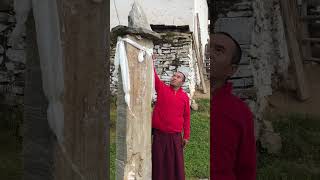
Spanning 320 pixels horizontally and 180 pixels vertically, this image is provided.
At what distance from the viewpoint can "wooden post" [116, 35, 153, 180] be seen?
2.54m

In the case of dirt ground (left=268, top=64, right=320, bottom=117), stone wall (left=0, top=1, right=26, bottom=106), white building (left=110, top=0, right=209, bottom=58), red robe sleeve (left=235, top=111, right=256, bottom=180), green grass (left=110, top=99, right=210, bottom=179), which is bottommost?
green grass (left=110, top=99, right=210, bottom=179)

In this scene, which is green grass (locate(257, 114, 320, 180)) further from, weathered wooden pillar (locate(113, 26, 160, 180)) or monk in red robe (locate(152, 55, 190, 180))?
weathered wooden pillar (locate(113, 26, 160, 180))

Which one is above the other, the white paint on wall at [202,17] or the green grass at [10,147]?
the white paint on wall at [202,17]

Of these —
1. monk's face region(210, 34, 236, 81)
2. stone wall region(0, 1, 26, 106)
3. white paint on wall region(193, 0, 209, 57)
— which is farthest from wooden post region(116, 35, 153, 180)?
white paint on wall region(193, 0, 209, 57)

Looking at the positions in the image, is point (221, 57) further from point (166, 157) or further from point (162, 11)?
point (162, 11)

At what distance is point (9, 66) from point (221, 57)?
11.5ft

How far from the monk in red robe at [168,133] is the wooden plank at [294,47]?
724 mm

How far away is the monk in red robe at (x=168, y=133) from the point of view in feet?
9.45

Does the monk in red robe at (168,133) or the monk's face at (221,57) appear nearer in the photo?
the monk's face at (221,57)

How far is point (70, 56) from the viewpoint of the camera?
0.96 metres

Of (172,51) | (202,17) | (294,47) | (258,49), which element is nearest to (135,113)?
(258,49)

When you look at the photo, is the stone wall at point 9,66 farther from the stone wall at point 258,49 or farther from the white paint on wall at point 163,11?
the stone wall at point 258,49

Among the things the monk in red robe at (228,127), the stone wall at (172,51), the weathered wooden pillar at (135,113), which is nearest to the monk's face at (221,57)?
the monk in red robe at (228,127)

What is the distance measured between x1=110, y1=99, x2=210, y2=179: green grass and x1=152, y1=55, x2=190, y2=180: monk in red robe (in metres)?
0.73
